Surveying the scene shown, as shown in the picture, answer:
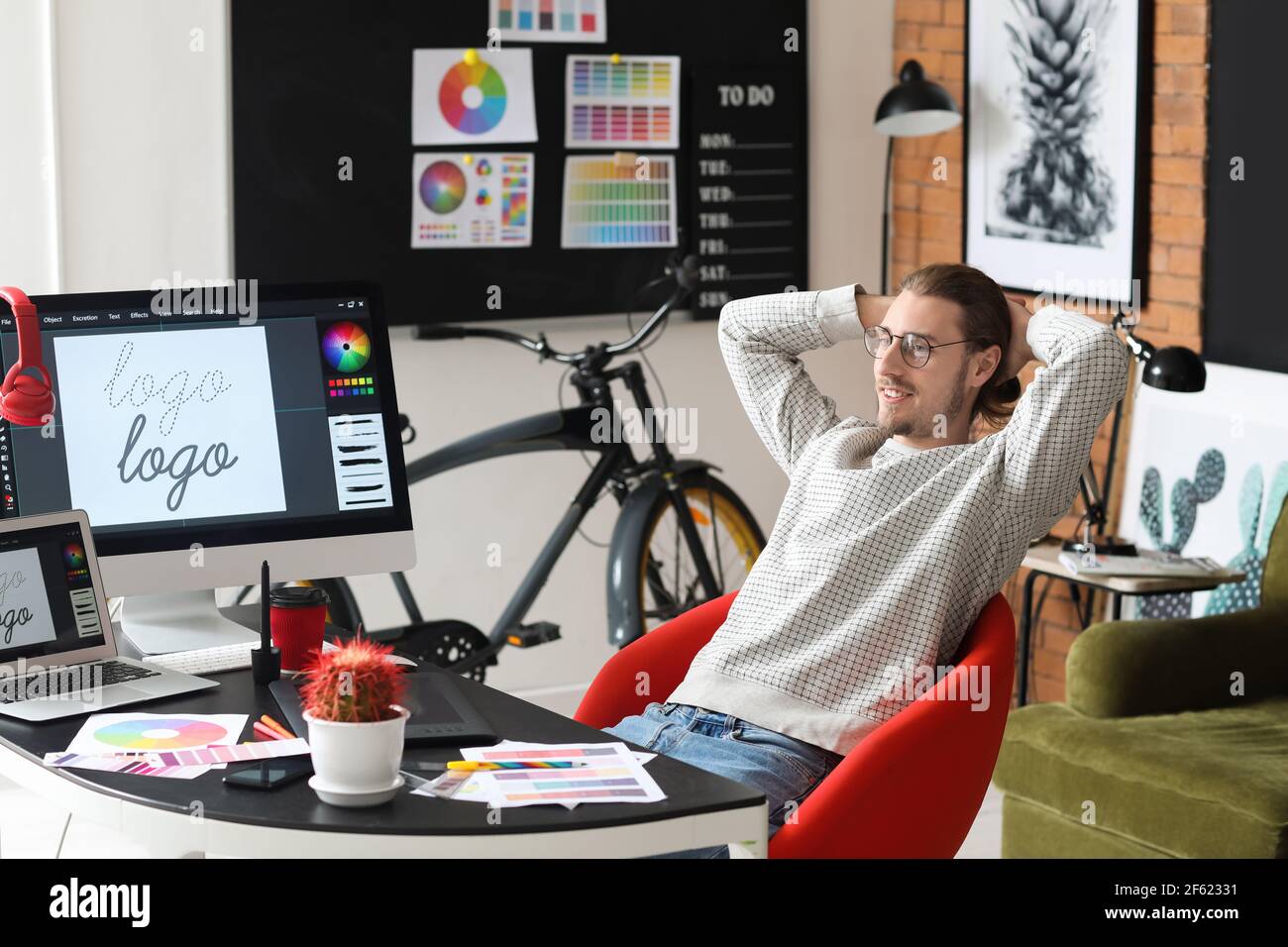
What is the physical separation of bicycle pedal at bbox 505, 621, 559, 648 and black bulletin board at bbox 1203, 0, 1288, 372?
166 cm

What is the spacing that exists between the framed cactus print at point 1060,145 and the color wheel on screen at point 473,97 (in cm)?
129

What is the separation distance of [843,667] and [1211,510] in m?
1.93

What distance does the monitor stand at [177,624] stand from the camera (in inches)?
92.4

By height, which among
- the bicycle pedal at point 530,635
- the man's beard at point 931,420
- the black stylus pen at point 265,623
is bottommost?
the bicycle pedal at point 530,635

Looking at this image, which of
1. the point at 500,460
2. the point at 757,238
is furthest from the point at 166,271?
the point at 757,238

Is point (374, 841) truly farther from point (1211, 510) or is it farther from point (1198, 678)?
point (1211, 510)

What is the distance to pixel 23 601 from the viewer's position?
2119 millimetres

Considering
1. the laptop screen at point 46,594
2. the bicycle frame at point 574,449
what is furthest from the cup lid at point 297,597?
the bicycle frame at point 574,449

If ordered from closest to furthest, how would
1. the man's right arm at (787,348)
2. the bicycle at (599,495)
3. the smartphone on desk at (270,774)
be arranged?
the smartphone on desk at (270,774), the man's right arm at (787,348), the bicycle at (599,495)

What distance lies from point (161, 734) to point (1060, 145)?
10.1ft

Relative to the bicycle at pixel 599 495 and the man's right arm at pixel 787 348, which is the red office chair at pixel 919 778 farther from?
the bicycle at pixel 599 495

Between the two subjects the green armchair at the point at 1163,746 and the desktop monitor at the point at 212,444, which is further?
the green armchair at the point at 1163,746

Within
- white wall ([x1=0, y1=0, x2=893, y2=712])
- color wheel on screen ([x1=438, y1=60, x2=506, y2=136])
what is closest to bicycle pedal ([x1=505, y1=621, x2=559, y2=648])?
white wall ([x1=0, y1=0, x2=893, y2=712])

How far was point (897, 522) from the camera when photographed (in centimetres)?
235
